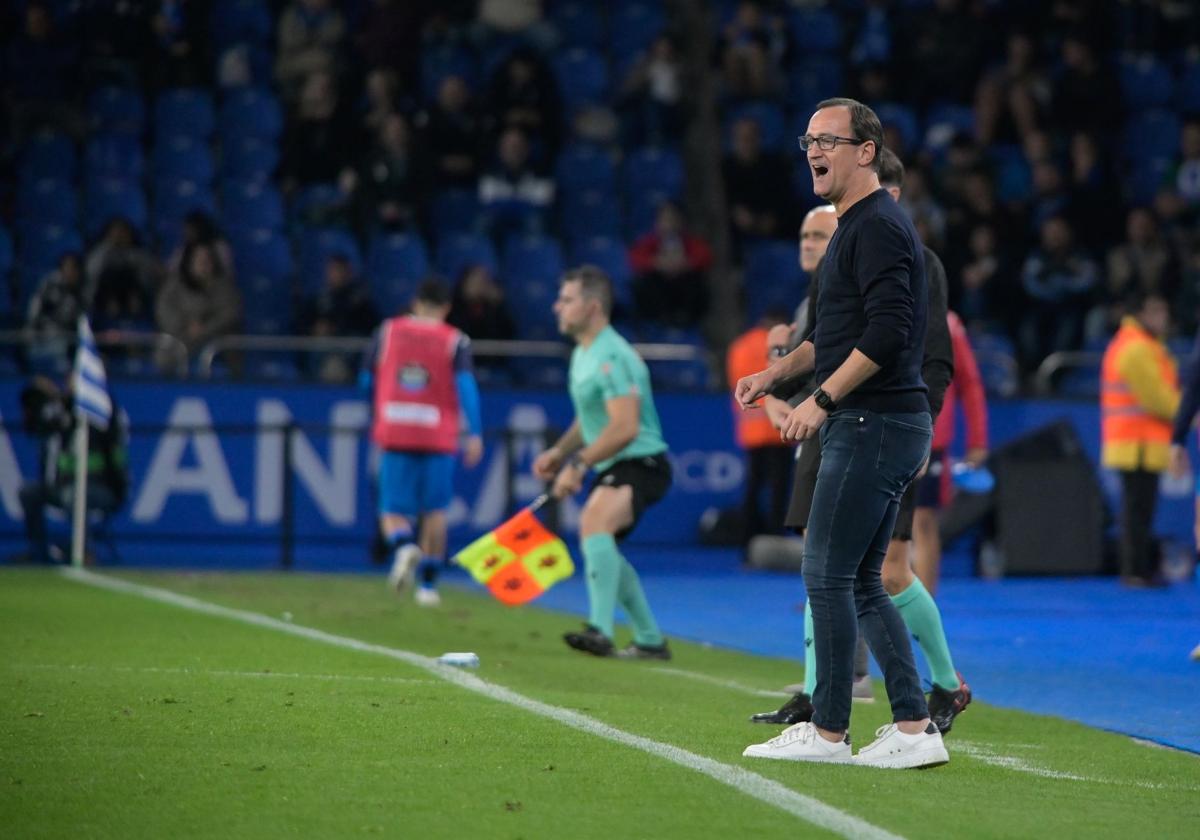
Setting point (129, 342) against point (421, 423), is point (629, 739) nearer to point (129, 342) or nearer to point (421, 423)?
point (421, 423)

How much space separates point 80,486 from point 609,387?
761 centimetres

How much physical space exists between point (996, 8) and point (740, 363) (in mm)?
8343

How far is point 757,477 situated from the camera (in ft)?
61.5

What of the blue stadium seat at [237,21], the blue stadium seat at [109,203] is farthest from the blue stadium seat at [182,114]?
the blue stadium seat at [237,21]

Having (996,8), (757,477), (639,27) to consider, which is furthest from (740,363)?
(996,8)

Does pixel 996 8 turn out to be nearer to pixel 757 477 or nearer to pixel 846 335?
pixel 757 477

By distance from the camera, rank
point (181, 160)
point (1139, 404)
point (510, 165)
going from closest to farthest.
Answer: point (1139, 404), point (181, 160), point (510, 165)

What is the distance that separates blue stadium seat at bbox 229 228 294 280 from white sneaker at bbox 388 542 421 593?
6.48 metres

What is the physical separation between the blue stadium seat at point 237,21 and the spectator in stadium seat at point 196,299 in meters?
4.35

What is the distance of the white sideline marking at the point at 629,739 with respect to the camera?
17.7 feet

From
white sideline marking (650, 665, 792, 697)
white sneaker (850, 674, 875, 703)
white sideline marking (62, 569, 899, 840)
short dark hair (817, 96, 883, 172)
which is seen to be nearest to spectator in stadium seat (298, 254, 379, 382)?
white sideline marking (62, 569, 899, 840)

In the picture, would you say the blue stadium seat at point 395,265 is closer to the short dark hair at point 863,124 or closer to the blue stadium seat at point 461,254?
the blue stadium seat at point 461,254

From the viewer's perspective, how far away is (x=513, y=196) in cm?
2127

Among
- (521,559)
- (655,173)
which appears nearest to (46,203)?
(655,173)
